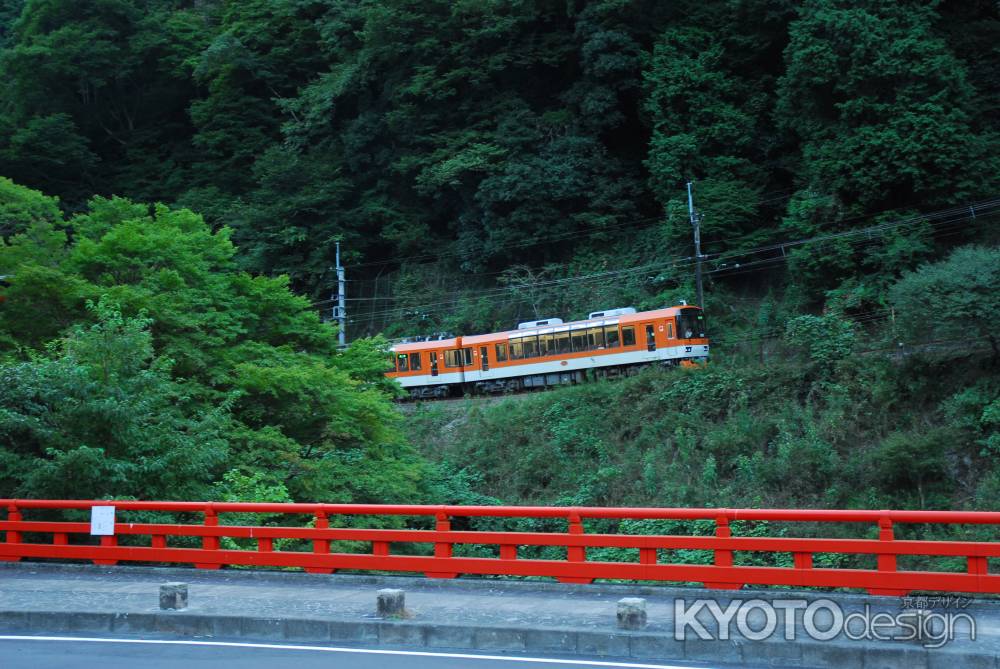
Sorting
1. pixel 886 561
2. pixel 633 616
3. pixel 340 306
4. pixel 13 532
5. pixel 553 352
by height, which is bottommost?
pixel 633 616

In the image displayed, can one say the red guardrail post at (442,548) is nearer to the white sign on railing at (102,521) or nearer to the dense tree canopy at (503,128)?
the white sign on railing at (102,521)

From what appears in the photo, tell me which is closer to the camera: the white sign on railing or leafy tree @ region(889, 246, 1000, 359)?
the white sign on railing

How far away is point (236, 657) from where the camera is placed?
7.97 metres

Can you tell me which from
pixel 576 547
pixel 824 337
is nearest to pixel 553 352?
pixel 824 337

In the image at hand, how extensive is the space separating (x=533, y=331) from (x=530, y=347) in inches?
25.5

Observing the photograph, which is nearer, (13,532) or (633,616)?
(633,616)

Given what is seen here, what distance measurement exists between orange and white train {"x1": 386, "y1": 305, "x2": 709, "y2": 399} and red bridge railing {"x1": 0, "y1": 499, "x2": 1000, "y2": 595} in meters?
18.5

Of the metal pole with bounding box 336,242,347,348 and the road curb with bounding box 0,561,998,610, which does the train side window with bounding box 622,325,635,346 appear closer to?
the metal pole with bounding box 336,242,347,348

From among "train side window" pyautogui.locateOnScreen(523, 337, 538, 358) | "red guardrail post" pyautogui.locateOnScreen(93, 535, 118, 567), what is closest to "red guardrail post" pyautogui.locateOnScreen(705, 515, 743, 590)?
"red guardrail post" pyautogui.locateOnScreen(93, 535, 118, 567)

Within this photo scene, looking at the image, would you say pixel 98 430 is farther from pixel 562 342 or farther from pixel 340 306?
pixel 340 306

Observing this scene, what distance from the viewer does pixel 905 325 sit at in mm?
25609

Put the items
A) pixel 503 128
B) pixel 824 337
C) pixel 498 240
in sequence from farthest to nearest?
pixel 503 128 < pixel 498 240 < pixel 824 337

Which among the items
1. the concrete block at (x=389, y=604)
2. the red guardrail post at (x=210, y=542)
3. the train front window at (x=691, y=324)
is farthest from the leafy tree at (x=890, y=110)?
the concrete block at (x=389, y=604)

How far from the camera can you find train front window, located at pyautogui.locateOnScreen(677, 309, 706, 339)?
3312 centimetres
